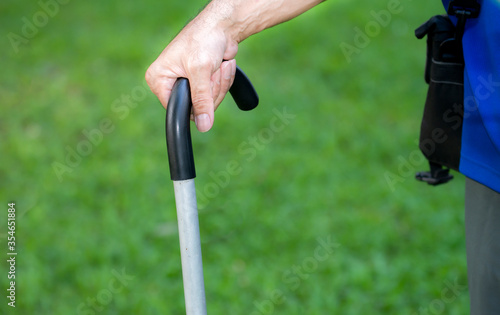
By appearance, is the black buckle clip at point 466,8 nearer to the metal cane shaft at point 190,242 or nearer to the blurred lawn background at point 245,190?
the metal cane shaft at point 190,242

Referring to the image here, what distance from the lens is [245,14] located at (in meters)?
1.49

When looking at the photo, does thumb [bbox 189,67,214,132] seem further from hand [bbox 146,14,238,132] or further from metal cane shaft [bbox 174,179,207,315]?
metal cane shaft [bbox 174,179,207,315]

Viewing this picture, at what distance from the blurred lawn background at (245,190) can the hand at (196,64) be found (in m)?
1.73

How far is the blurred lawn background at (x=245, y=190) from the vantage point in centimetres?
300

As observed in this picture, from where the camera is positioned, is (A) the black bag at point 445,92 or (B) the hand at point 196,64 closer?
(B) the hand at point 196,64

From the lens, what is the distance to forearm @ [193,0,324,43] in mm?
1434

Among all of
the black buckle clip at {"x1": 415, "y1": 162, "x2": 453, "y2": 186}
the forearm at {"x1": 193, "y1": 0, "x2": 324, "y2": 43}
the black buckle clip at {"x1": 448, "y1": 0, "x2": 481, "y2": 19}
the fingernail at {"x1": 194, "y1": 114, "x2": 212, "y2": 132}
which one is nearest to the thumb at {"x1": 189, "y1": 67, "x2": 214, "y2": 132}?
the fingernail at {"x1": 194, "y1": 114, "x2": 212, "y2": 132}

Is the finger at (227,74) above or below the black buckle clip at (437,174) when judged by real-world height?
above

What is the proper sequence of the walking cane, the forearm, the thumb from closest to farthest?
the walking cane → the thumb → the forearm

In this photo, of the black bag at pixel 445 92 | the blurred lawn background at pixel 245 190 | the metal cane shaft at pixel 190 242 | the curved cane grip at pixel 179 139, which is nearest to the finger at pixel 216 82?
the curved cane grip at pixel 179 139

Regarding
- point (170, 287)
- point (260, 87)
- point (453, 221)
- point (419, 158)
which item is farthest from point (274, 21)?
point (260, 87)

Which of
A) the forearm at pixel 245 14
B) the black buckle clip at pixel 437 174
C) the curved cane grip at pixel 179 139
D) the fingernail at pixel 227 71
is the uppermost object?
the forearm at pixel 245 14

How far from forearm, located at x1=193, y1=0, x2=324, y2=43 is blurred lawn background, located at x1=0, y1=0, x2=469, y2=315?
1.74 m

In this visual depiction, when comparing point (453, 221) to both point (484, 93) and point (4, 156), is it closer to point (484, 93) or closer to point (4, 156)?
point (484, 93)
